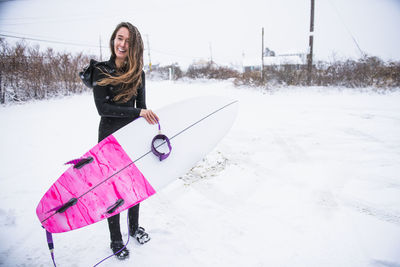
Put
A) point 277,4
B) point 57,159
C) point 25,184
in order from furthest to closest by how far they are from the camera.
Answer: point 277,4, point 57,159, point 25,184

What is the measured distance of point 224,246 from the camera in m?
1.36

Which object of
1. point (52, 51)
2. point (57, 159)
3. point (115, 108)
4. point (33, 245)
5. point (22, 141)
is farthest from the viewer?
point (52, 51)

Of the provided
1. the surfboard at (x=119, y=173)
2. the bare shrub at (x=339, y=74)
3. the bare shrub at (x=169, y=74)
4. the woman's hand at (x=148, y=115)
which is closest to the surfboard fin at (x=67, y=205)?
the surfboard at (x=119, y=173)

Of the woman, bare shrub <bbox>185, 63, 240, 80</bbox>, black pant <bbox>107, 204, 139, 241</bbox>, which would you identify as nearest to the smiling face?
the woman

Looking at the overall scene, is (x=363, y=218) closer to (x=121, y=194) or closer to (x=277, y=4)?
(x=121, y=194)

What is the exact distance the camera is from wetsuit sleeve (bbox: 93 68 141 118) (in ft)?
3.67

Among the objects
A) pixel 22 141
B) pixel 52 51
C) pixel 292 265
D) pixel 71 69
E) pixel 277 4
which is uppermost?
pixel 277 4

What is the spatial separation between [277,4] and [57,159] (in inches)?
6676

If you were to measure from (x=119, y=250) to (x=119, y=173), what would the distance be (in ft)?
1.62

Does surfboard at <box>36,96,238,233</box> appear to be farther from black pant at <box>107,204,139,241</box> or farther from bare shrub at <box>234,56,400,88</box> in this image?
bare shrub at <box>234,56,400,88</box>

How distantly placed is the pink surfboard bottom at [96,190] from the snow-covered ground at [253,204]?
324 millimetres

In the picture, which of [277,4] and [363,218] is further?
[277,4]

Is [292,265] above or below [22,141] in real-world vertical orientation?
below

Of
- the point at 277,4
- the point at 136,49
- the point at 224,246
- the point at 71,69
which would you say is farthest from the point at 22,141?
the point at 277,4
